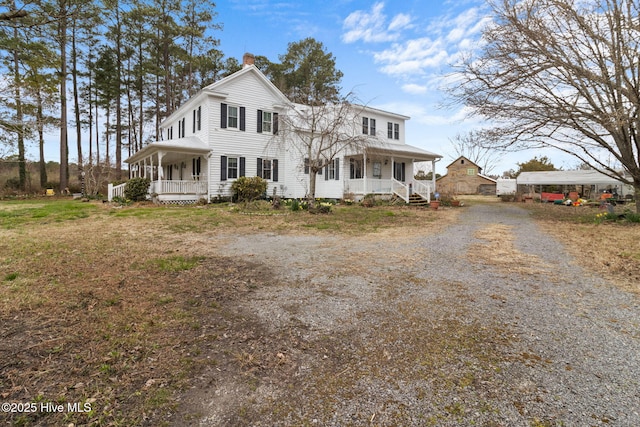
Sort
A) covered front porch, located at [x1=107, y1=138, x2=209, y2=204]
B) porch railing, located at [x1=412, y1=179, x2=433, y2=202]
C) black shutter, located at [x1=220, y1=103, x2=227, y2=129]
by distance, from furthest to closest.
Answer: porch railing, located at [x1=412, y1=179, x2=433, y2=202] < black shutter, located at [x1=220, y1=103, x2=227, y2=129] < covered front porch, located at [x1=107, y1=138, x2=209, y2=204]

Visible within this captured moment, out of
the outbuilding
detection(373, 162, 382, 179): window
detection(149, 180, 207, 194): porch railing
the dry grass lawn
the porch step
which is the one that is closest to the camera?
the dry grass lawn

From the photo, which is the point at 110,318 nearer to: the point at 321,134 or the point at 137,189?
the point at 321,134

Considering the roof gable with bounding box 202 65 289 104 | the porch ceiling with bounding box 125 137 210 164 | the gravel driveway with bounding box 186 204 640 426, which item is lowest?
the gravel driveway with bounding box 186 204 640 426

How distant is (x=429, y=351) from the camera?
2.80 m

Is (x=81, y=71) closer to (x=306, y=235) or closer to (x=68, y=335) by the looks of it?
(x=306, y=235)

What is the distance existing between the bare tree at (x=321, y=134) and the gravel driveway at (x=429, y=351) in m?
10.4

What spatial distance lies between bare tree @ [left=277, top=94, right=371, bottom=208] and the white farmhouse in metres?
0.22

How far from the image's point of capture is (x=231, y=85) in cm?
1831

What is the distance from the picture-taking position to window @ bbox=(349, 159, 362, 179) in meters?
20.8

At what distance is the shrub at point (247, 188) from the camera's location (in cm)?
1775

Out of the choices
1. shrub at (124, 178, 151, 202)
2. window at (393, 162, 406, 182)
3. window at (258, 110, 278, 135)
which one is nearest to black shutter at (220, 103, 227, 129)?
window at (258, 110, 278, 135)

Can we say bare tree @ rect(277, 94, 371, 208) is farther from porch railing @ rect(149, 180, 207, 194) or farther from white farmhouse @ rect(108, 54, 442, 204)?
porch railing @ rect(149, 180, 207, 194)

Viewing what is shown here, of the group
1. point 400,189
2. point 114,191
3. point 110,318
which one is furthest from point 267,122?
point 110,318

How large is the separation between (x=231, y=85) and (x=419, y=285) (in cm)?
1721
